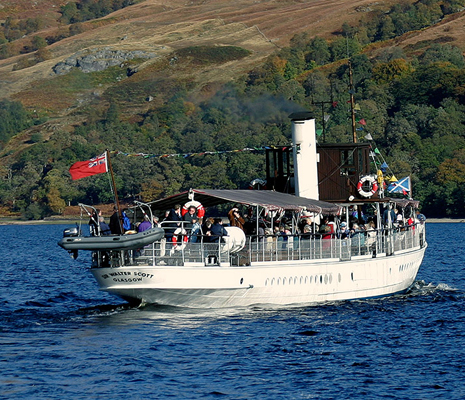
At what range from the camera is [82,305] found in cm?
4419

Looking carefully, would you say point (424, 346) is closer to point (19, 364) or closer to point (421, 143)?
point (19, 364)

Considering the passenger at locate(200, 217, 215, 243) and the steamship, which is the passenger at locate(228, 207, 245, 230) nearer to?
the steamship

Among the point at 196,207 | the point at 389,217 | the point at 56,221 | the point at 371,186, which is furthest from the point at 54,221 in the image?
the point at 196,207

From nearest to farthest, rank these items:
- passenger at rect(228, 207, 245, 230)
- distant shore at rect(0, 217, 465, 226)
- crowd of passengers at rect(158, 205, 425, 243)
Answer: crowd of passengers at rect(158, 205, 425, 243) < passenger at rect(228, 207, 245, 230) < distant shore at rect(0, 217, 465, 226)

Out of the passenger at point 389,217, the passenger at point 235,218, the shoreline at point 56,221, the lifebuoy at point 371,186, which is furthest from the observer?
the shoreline at point 56,221

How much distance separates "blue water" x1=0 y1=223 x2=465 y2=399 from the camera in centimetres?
2655

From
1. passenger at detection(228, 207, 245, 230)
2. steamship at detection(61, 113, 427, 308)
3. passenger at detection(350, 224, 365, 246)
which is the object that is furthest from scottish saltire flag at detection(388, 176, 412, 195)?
passenger at detection(228, 207, 245, 230)

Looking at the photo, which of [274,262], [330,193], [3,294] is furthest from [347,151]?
[3,294]

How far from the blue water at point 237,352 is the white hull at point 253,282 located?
0.57m

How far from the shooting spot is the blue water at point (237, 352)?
2655 cm

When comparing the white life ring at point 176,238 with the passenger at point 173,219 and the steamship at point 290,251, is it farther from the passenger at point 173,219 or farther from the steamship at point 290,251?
the passenger at point 173,219

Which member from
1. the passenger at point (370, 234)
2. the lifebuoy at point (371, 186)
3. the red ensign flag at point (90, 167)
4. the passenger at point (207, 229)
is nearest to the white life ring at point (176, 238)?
the passenger at point (207, 229)

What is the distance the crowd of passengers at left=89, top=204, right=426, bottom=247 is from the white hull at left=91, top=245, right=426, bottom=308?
1092 mm

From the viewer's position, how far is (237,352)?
3047 cm
